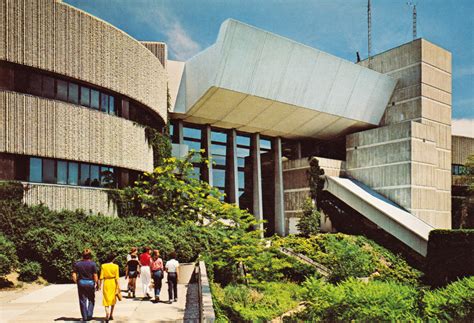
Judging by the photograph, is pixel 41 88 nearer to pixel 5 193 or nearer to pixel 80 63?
pixel 80 63

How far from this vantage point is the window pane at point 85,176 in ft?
66.9

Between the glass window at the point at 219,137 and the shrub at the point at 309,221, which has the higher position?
the glass window at the point at 219,137

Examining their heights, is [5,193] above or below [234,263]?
above

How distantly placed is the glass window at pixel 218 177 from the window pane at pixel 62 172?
812 inches

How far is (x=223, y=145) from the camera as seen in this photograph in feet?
135

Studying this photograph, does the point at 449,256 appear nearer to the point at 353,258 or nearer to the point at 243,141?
the point at 353,258

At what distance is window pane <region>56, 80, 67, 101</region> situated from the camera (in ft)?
63.8

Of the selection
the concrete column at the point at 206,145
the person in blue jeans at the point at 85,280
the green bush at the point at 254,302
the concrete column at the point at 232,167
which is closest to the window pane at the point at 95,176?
the green bush at the point at 254,302

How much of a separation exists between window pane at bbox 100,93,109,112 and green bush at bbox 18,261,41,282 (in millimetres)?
9495

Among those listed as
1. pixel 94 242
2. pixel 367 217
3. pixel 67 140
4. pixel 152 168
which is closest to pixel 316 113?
pixel 367 217

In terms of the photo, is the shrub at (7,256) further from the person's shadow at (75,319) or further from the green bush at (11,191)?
the person's shadow at (75,319)

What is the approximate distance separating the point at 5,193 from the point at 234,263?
33.5 feet

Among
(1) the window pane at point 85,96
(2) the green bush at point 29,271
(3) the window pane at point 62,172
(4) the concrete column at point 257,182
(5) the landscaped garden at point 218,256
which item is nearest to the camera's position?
(5) the landscaped garden at point 218,256

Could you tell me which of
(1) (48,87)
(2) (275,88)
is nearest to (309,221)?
(2) (275,88)
